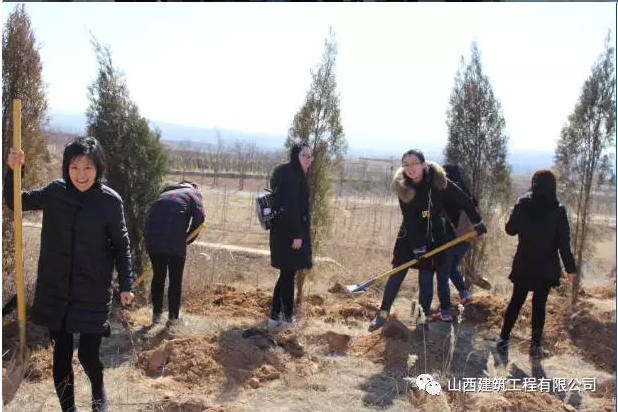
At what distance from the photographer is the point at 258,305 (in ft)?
21.3

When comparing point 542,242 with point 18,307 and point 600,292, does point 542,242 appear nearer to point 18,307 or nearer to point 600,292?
point 600,292

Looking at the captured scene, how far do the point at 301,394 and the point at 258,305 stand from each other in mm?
2356

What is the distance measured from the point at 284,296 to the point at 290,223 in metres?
0.73

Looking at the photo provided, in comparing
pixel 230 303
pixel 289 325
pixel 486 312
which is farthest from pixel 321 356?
pixel 486 312

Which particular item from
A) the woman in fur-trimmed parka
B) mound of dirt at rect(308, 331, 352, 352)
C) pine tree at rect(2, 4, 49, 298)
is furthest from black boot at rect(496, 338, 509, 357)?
pine tree at rect(2, 4, 49, 298)

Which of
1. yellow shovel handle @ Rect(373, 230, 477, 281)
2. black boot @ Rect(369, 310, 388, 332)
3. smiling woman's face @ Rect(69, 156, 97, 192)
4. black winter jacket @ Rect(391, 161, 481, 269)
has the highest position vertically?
smiling woman's face @ Rect(69, 156, 97, 192)

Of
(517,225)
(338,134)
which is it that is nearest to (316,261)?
(338,134)

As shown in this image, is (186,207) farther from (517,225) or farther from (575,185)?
(575,185)

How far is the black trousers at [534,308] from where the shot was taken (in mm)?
5164

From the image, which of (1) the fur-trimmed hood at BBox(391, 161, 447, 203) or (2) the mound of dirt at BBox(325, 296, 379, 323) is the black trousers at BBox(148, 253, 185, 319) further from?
(1) the fur-trimmed hood at BBox(391, 161, 447, 203)

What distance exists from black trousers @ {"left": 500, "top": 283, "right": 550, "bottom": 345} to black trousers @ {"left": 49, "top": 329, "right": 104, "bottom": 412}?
144 inches

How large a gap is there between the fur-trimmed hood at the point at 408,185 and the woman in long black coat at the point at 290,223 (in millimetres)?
852

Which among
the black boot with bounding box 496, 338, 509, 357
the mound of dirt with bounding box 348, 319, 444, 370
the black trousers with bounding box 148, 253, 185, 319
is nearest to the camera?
the mound of dirt with bounding box 348, 319, 444, 370

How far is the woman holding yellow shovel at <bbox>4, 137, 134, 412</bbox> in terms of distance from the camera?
128 inches
